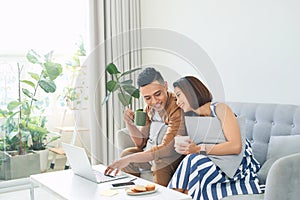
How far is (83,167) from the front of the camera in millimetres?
2283

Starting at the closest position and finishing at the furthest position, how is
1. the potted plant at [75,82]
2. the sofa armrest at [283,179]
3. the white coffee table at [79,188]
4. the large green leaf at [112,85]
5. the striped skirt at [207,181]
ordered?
→ the sofa armrest at [283,179], the white coffee table at [79,188], the striped skirt at [207,181], the large green leaf at [112,85], the potted plant at [75,82]

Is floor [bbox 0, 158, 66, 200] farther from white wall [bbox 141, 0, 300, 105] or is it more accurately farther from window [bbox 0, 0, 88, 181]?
white wall [bbox 141, 0, 300, 105]

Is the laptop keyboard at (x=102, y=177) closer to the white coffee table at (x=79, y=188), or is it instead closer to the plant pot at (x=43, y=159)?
the white coffee table at (x=79, y=188)

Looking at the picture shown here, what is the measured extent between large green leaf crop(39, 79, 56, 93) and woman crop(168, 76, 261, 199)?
1755 mm

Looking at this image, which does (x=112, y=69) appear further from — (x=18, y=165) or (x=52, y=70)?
(x=18, y=165)

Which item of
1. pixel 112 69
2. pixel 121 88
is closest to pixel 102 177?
pixel 121 88

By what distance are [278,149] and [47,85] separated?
228 centimetres

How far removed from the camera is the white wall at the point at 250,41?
2.85m

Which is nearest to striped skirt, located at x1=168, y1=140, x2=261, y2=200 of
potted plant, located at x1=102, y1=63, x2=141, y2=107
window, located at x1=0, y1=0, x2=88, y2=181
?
potted plant, located at x1=102, y1=63, x2=141, y2=107

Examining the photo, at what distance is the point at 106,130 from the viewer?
13.4 feet

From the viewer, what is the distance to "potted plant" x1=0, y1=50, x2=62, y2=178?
3.73 meters

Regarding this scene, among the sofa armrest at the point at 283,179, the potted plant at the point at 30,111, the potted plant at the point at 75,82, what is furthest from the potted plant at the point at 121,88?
the sofa armrest at the point at 283,179

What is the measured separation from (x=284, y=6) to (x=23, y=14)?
7.72 feet

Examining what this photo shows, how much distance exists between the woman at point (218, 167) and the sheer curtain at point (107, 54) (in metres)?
1.69
